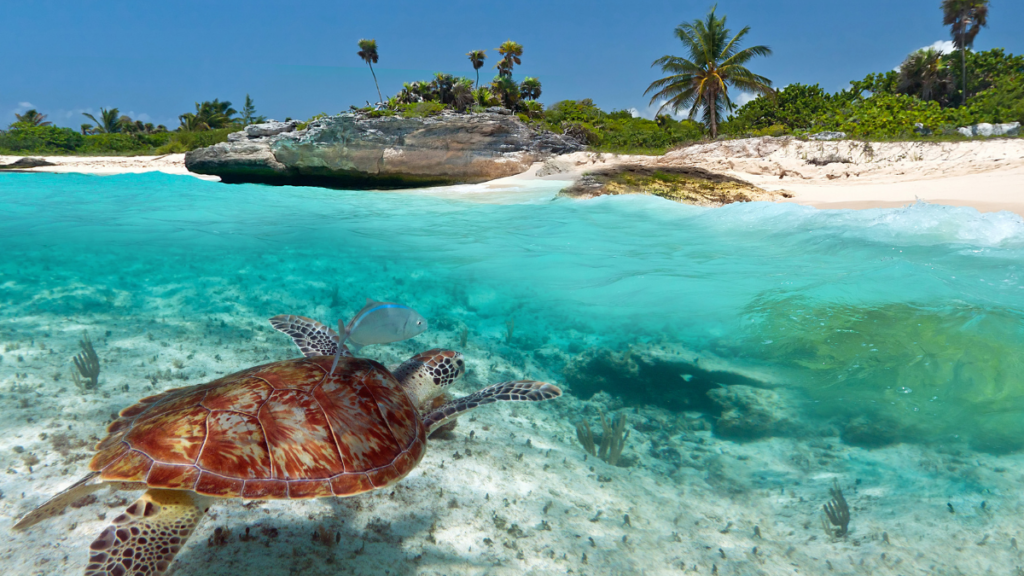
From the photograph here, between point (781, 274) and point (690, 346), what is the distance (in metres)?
2.87

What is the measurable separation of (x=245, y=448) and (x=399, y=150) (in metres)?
19.3

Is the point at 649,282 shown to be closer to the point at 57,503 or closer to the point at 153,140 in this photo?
the point at 57,503

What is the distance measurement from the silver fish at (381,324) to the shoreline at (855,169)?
36.7 ft

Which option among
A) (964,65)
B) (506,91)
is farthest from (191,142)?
(964,65)

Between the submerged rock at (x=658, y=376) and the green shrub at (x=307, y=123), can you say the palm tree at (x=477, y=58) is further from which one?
the submerged rock at (x=658, y=376)

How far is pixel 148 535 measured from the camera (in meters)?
1.96

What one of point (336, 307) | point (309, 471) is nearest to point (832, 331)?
point (309, 471)

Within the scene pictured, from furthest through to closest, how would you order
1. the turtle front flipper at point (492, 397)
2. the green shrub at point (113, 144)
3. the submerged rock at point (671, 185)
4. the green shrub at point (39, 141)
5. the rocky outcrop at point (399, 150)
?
the green shrub at point (113, 144)
the green shrub at point (39, 141)
the rocky outcrop at point (399, 150)
the submerged rock at point (671, 185)
the turtle front flipper at point (492, 397)

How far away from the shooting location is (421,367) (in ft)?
10.7

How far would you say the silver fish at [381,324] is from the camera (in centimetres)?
248

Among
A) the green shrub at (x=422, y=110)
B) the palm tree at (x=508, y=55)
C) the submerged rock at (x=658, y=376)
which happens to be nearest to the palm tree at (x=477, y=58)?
the palm tree at (x=508, y=55)

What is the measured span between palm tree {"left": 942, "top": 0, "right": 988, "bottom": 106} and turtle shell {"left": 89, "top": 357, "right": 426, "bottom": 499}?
35.7 meters

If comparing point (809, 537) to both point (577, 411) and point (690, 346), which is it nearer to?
point (577, 411)

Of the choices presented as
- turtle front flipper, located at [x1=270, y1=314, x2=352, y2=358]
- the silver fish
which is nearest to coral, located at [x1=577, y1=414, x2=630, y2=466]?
the silver fish
